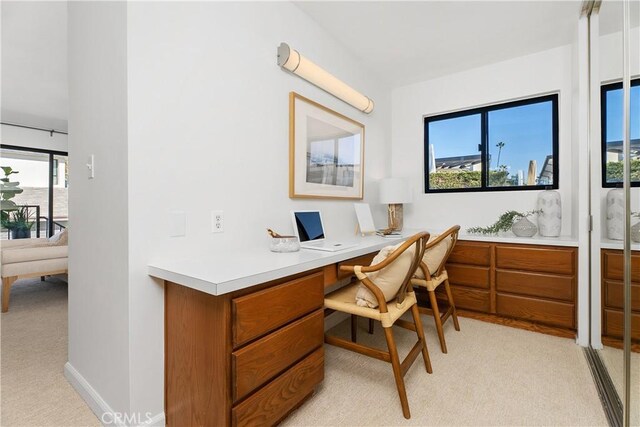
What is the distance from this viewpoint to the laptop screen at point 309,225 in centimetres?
211

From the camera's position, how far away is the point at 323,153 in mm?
2428

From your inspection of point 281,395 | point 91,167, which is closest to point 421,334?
point 281,395

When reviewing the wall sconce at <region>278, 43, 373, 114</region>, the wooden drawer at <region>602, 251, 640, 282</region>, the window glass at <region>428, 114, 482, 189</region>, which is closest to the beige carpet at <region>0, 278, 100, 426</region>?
the wall sconce at <region>278, 43, 373, 114</region>

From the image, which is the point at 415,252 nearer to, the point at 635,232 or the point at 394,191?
the point at 635,232

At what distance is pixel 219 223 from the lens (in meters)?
1.65


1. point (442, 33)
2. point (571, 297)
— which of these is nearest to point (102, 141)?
point (442, 33)

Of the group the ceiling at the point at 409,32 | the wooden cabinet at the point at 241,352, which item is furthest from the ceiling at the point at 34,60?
the wooden cabinet at the point at 241,352

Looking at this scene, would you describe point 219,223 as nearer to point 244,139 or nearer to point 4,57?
point 244,139

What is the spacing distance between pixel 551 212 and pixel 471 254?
716 mm

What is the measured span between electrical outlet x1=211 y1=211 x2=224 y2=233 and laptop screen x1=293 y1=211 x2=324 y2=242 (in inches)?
22.4

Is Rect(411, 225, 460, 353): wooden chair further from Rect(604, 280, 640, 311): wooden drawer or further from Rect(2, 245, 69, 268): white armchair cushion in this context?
Rect(2, 245, 69, 268): white armchair cushion

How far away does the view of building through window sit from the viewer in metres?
5.39

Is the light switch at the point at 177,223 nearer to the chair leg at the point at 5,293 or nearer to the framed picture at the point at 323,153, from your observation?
the framed picture at the point at 323,153

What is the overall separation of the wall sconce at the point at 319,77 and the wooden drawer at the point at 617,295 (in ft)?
6.99
